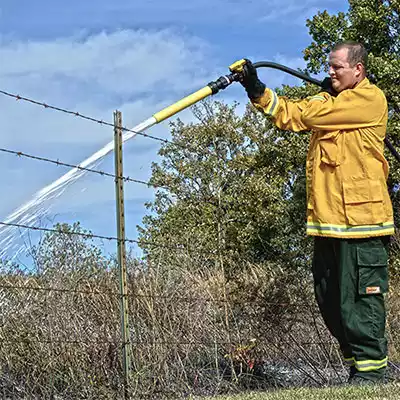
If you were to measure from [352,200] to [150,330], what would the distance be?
216 centimetres

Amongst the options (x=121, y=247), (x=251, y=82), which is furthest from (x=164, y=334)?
(x=251, y=82)

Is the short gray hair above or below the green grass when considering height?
above

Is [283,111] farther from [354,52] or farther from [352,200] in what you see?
[352,200]

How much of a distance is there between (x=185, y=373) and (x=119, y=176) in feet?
5.33

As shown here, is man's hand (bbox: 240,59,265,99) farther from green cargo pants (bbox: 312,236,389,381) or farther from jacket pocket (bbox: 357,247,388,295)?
jacket pocket (bbox: 357,247,388,295)

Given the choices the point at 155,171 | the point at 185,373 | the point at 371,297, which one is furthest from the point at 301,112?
the point at 155,171

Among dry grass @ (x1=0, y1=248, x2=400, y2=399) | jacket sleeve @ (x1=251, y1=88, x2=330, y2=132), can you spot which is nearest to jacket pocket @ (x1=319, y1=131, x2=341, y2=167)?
jacket sleeve @ (x1=251, y1=88, x2=330, y2=132)

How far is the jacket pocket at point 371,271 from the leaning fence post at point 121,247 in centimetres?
157

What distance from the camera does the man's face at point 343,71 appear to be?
4.71 m

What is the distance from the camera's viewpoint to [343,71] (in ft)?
15.5

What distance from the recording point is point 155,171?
27844mm

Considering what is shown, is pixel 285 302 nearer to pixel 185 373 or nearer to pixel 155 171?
pixel 185 373

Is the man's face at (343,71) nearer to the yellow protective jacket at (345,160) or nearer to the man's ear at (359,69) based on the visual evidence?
the man's ear at (359,69)

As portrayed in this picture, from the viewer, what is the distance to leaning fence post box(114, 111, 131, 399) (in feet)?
16.1
